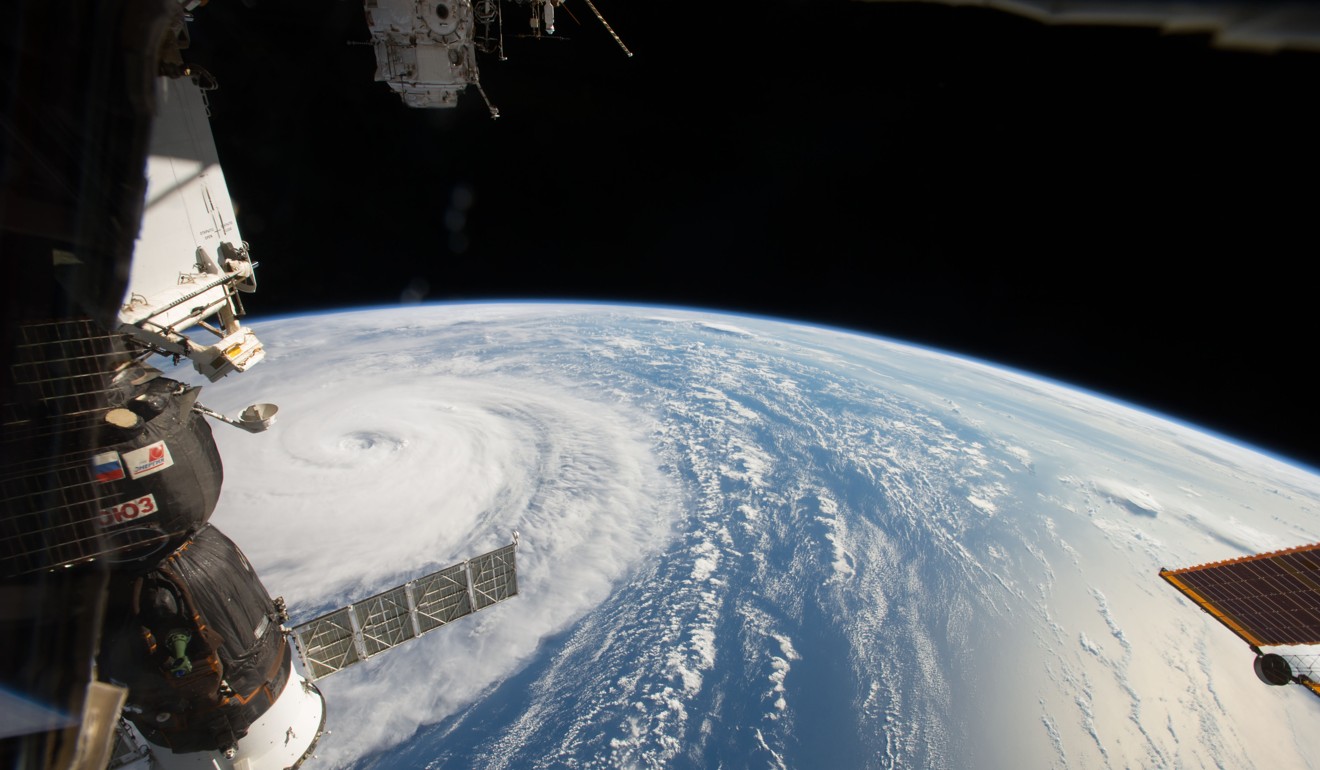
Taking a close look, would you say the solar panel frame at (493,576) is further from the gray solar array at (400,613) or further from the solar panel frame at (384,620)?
the solar panel frame at (384,620)

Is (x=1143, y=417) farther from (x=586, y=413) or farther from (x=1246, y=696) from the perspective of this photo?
(x=586, y=413)

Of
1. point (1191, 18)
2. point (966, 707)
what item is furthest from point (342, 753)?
point (966, 707)

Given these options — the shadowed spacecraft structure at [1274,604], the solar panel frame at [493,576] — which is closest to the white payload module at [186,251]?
the solar panel frame at [493,576]

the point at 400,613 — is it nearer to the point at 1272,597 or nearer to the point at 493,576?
the point at 493,576

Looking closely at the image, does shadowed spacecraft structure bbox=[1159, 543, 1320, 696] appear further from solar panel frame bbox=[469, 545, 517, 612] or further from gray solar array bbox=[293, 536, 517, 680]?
gray solar array bbox=[293, 536, 517, 680]

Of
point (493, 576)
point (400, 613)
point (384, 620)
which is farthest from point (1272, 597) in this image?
point (384, 620)

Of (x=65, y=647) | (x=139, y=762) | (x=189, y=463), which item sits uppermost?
(x=65, y=647)

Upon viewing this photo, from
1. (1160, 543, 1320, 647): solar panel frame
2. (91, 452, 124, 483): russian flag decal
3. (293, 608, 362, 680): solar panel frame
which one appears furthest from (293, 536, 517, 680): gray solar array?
(1160, 543, 1320, 647): solar panel frame
